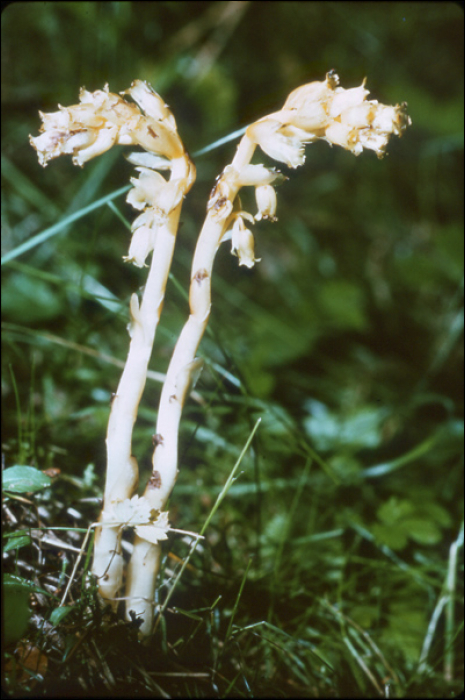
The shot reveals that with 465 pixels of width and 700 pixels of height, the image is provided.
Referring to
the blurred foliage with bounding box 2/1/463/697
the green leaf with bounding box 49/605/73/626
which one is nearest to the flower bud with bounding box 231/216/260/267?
the blurred foliage with bounding box 2/1/463/697

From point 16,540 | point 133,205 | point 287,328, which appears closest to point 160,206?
point 133,205

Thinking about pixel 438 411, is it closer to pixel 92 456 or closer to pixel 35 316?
pixel 92 456

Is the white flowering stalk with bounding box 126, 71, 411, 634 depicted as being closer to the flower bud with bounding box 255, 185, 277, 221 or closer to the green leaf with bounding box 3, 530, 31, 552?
the flower bud with bounding box 255, 185, 277, 221

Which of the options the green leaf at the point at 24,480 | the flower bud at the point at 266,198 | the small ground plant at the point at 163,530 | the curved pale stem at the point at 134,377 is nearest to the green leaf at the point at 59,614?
the small ground plant at the point at 163,530

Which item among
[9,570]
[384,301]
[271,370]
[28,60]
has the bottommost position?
[9,570]

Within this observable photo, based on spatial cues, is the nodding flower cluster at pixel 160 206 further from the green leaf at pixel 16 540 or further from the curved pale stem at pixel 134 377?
the green leaf at pixel 16 540

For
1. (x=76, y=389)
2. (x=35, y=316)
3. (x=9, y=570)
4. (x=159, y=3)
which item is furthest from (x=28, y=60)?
(x=9, y=570)
